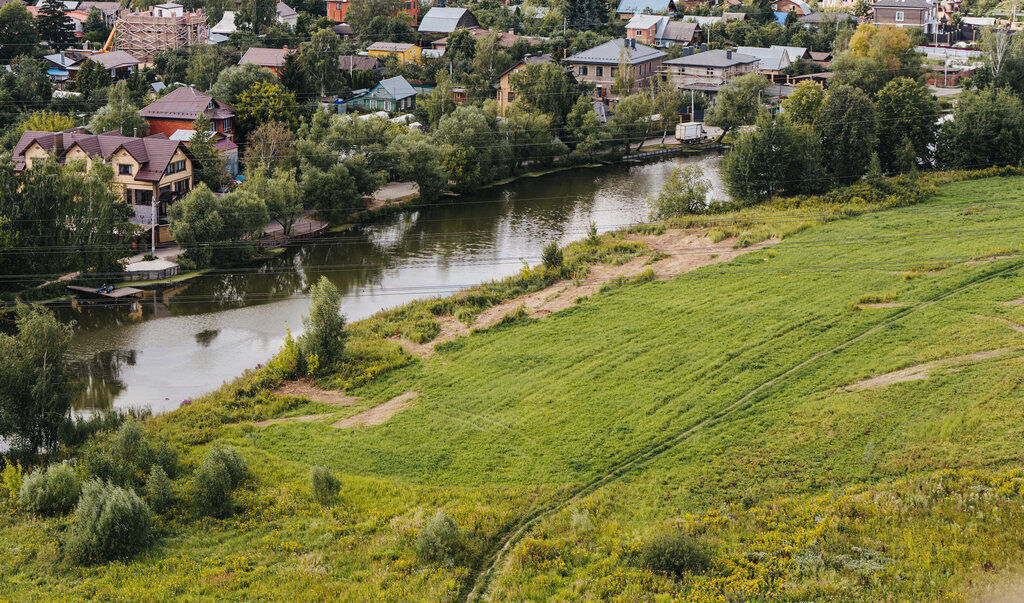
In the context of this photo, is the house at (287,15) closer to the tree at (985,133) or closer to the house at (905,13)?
the house at (905,13)

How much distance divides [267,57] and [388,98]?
25.0 feet

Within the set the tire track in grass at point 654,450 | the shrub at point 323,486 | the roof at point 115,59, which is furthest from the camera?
the roof at point 115,59

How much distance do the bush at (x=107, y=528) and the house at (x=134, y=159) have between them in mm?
17258

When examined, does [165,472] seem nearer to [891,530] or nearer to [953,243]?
[891,530]

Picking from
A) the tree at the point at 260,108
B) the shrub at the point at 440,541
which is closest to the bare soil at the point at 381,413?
the shrub at the point at 440,541

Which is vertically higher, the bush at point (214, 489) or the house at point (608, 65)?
the house at point (608, 65)

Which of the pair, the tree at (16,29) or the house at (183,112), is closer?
the house at (183,112)

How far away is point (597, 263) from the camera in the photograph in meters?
26.2

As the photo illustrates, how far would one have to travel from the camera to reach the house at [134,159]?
97.7 ft

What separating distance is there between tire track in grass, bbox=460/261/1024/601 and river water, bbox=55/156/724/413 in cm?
943

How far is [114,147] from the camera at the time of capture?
30.2 metres

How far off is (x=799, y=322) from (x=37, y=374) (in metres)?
14.5

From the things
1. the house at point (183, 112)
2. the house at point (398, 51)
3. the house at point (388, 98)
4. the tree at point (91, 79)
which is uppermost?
the house at point (398, 51)

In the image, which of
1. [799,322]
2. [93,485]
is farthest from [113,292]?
[799,322]
